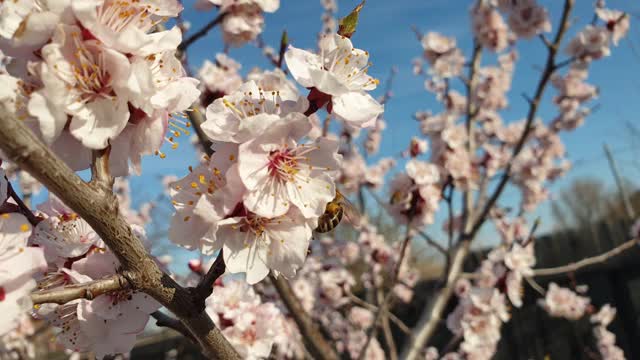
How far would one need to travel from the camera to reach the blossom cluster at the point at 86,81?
747 mm

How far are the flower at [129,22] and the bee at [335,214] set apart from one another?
50 cm

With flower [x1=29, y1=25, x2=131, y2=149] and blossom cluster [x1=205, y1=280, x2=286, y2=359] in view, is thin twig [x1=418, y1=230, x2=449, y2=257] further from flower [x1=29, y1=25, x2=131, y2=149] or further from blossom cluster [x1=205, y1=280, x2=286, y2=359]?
flower [x1=29, y1=25, x2=131, y2=149]

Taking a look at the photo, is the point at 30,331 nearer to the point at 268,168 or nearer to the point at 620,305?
the point at 268,168

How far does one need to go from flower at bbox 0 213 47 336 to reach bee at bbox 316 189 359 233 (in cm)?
58

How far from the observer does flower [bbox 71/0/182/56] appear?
75 cm

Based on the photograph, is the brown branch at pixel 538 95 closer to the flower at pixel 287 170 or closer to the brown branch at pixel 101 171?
the flower at pixel 287 170

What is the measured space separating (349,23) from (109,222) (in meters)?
0.56

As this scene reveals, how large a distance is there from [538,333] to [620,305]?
1.08m

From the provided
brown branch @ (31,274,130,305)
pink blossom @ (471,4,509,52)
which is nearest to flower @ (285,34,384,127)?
brown branch @ (31,274,130,305)

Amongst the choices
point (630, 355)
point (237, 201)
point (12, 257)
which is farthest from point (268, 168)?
Answer: point (630, 355)

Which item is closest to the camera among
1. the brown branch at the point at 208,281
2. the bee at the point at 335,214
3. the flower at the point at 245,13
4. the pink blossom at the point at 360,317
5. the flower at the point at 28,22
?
the flower at the point at 28,22

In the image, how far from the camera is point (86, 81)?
0.80 m

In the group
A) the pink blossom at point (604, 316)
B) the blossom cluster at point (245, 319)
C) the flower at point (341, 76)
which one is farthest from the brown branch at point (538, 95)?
the pink blossom at point (604, 316)

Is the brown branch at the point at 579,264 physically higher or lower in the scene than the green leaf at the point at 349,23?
higher
